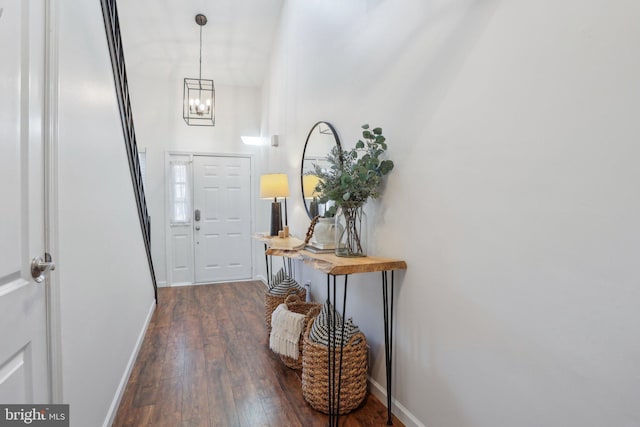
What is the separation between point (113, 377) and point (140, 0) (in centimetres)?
379

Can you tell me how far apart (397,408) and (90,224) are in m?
1.82

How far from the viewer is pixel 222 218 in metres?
5.21

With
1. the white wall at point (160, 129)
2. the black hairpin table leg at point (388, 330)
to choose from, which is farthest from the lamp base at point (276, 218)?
Result: the white wall at point (160, 129)

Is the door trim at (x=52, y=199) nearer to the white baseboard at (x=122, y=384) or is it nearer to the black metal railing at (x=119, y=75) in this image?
the white baseboard at (x=122, y=384)

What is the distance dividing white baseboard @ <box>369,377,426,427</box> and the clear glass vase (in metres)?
0.79

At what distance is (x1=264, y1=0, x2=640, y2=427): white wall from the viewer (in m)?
0.92

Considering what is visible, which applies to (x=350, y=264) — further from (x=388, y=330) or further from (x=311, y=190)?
(x=311, y=190)

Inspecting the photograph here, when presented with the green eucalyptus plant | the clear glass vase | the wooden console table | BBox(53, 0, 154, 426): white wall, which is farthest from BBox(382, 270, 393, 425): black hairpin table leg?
BBox(53, 0, 154, 426): white wall

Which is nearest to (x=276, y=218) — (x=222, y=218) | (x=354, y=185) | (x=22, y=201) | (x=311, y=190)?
(x=311, y=190)

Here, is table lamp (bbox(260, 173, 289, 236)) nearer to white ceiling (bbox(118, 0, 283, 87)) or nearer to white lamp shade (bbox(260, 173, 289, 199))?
white lamp shade (bbox(260, 173, 289, 199))

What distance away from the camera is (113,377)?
1895 mm

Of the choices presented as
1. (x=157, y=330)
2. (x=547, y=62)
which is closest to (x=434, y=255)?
(x=547, y=62)

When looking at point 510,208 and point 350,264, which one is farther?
point 350,264

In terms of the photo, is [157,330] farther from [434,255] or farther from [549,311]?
[549,311]
